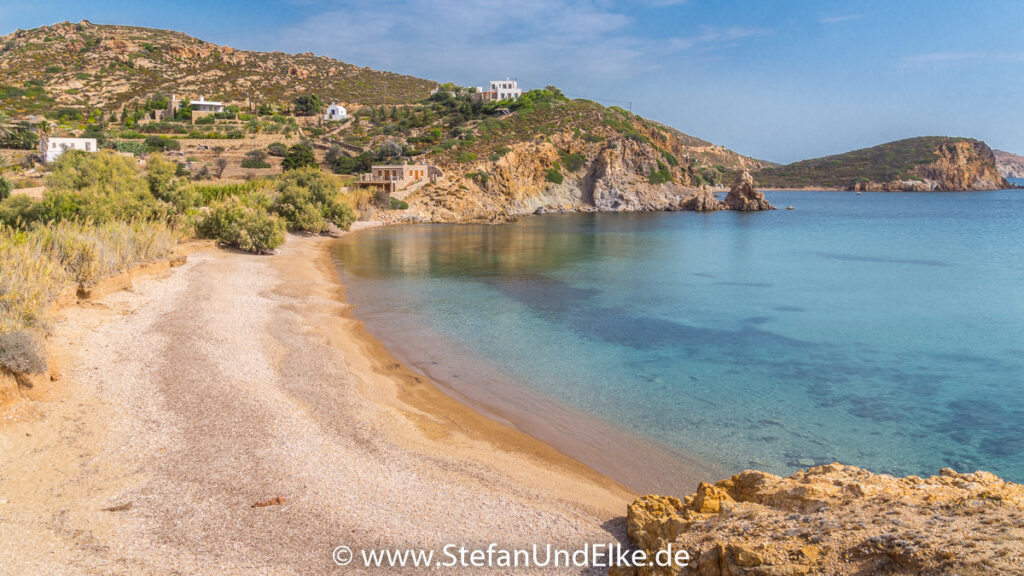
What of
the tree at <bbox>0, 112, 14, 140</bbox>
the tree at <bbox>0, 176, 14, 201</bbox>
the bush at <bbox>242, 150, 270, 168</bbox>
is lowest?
the tree at <bbox>0, 176, 14, 201</bbox>

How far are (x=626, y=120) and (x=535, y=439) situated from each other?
78828 millimetres

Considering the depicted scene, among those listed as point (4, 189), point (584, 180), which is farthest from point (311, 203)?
point (584, 180)

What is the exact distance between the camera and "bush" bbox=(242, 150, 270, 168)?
182 feet

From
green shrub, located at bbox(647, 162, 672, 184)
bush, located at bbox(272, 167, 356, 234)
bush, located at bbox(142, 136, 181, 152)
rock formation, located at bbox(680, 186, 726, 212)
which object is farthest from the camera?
green shrub, located at bbox(647, 162, 672, 184)

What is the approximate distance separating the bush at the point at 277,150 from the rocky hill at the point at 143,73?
27259 millimetres

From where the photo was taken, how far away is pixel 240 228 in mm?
25031

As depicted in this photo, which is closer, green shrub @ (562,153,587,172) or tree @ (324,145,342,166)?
tree @ (324,145,342,166)

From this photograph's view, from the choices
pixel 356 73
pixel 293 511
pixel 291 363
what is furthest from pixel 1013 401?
pixel 356 73

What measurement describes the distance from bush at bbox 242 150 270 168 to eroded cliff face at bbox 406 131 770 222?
1764 centimetres

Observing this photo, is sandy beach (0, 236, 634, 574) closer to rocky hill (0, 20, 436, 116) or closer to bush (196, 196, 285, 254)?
bush (196, 196, 285, 254)

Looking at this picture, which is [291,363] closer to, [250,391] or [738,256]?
[250,391]

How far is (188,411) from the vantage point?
25.7 feet

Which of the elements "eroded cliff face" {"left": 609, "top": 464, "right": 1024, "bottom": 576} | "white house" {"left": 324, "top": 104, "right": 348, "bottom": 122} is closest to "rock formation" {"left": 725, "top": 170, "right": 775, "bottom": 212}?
"white house" {"left": 324, "top": 104, "right": 348, "bottom": 122}

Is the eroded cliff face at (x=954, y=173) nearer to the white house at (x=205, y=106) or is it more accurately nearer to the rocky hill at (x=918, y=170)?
the rocky hill at (x=918, y=170)
